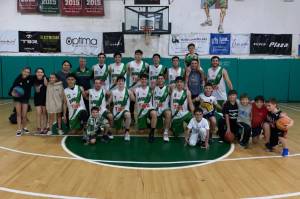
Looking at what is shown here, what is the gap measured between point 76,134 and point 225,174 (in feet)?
10.2

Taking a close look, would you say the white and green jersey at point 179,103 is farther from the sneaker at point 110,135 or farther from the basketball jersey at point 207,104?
the sneaker at point 110,135

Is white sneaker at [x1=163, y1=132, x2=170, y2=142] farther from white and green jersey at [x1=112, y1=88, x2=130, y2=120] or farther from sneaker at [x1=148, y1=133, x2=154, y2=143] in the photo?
white and green jersey at [x1=112, y1=88, x2=130, y2=120]

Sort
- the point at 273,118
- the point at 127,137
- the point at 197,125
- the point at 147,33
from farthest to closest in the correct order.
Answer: the point at 147,33
the point at 127,137
the point at 197,125
the point at 273,118

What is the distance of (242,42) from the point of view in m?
11.2

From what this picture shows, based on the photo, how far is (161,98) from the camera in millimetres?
6156

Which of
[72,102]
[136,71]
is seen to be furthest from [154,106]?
[72,102]

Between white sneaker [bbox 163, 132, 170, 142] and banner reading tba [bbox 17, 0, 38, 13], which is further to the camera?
banner reading tba [bbox 17, 0, 38, 13]

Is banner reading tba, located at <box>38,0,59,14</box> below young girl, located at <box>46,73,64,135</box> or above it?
above

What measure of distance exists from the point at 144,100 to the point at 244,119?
180cm

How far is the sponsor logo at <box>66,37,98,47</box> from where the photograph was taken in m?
11.1

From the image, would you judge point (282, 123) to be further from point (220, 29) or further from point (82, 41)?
point (82, 41)

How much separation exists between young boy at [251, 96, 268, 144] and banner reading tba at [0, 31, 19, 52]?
334 inches

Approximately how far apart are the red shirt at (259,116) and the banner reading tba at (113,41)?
6399mm

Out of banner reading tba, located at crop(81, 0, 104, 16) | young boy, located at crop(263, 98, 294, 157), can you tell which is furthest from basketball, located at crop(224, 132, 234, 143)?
banner reading tba, located at crop(81, 0, 104, 16)
